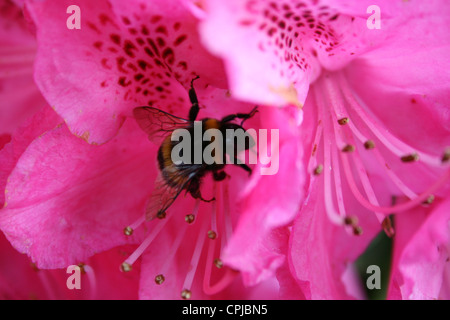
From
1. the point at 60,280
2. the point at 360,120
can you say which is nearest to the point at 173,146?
the point at 360,120

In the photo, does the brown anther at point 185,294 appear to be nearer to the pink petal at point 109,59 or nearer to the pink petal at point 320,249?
the pink petal at point 320,249

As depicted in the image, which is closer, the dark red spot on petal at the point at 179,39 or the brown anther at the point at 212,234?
the dark red spot on petal at the point at 179,39

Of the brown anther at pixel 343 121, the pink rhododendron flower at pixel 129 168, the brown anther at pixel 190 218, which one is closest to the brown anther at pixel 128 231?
the pink rhododendron flower at pixel 129 168

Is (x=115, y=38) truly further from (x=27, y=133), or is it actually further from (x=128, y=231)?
(x=128, y=231)

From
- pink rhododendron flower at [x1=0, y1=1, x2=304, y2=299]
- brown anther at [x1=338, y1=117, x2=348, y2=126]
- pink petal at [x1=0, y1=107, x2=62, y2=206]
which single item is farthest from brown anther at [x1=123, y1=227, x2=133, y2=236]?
brown anther at [x1=338, y1=117, x2=348, y2=126]

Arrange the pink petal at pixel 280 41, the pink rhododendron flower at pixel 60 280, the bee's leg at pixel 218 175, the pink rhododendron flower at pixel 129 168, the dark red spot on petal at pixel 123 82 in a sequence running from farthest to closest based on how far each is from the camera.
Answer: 1. the pink rhododendron flower at pixel 60 280
2. the bee's leg at pixel 218 175
3. the dark red spot on petal at pixel 123 82
4. the pink rhododendron flower at pixel 129 168
5. the pink petal at pixel 280 41

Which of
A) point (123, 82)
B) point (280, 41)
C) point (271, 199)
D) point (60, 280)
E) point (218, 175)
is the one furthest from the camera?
point (60, 280)
